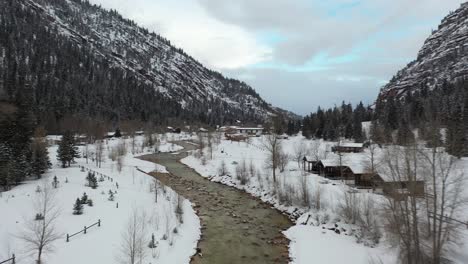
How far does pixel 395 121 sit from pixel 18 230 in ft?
306

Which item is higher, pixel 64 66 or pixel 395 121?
pixel 64 66

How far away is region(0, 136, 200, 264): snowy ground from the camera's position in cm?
2134

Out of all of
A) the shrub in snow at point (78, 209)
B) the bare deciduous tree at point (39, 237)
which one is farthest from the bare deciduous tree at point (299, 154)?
the bare deciduous tree at point (39, 237)

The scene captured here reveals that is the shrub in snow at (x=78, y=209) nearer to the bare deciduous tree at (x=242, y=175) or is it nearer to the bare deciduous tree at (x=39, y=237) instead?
the bare deciduous tree at (x=39, y=237)

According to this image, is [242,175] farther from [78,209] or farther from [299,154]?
[78,209]

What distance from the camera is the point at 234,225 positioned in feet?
106

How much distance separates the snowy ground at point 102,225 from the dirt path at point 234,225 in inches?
63.3

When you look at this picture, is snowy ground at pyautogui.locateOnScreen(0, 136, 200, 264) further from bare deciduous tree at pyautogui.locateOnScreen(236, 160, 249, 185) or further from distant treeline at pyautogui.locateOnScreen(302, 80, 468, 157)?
distant treeline at pyautogui.locateOnScreen(302, 80, 468, 157)

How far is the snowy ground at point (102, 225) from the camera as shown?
21.3 metres

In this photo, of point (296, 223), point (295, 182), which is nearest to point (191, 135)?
point (295, 182)

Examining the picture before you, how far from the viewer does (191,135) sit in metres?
151

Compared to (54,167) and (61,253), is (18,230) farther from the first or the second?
(54,167)

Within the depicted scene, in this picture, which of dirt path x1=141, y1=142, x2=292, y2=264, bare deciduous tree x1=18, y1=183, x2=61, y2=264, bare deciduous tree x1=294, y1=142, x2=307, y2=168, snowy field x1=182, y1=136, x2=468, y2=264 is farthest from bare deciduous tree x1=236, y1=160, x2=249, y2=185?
bare deciduous tree x1=18, y1=183, x2=61, y2=264

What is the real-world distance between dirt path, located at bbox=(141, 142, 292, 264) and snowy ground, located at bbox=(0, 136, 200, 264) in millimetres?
1607
